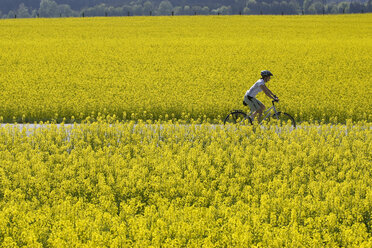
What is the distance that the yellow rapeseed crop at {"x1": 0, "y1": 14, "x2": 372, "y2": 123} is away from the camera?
51.5 ft

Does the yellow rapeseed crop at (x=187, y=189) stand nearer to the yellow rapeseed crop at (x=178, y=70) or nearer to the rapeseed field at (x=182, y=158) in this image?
the rapeseed field at (x=182, y=158)

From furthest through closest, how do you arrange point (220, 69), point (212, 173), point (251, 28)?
point (251, 28), point (220, 69), point (212, 173)

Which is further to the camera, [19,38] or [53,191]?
[19,38]

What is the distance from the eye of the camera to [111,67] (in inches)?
967

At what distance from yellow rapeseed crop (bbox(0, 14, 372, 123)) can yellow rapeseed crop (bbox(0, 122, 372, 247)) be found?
7.35ft

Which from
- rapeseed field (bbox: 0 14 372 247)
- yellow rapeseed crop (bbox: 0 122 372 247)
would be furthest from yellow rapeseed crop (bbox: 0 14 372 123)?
yellow rapeseed crop (bbox: 0 122 372 247)

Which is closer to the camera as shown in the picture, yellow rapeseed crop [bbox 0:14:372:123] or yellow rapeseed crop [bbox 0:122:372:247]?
yellow rapeseed crop [bbox 0:122:372:247]

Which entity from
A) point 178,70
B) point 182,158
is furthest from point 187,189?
point 178,70

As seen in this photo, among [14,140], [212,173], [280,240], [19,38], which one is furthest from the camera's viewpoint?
[19,38]

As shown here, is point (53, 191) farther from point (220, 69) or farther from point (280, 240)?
point (220, 69)

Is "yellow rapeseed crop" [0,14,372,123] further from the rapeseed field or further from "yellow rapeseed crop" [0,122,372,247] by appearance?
"yellow rapeseed crop" [0,122,372,247]

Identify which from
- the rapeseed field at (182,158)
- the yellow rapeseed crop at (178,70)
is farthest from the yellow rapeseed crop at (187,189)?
the yellow rapeseed crop at (178,70)

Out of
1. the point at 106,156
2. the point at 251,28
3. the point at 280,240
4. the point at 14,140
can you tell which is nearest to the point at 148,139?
the point at 106,156

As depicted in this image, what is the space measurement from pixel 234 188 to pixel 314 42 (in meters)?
29.5
